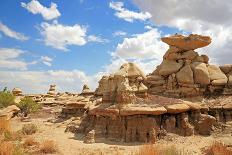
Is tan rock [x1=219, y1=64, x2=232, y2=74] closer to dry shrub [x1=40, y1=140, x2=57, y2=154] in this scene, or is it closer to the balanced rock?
dry shrub [x1=40, y1=140, x2=57, y2=154]

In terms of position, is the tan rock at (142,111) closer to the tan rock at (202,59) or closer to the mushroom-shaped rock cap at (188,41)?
the tan rock at (202,59)

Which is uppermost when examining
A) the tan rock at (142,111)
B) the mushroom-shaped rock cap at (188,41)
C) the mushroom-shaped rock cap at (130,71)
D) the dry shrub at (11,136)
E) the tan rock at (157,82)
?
the mushroom-shaped rock cap at (188,41)

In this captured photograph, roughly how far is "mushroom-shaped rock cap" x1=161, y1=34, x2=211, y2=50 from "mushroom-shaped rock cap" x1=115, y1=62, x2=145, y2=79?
6537 mm

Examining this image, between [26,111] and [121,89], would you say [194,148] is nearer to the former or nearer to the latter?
[121,89]

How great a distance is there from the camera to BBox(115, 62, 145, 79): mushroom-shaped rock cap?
2164cm

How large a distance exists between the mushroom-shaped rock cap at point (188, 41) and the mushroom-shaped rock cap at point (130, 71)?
257 inches

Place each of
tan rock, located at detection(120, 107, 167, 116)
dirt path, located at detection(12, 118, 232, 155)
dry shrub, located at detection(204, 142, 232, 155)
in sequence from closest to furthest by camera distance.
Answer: dry shrub, located at detection(204, 142, 232, 155) < dirt path, located at detection(12, 118, 232, 155) < tan rock, located at detection(120, 107, 167, 116)

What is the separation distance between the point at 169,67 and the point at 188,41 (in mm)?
2925

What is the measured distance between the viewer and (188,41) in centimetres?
2739

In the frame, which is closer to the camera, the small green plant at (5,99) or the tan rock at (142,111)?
the tan rock at (142,111)

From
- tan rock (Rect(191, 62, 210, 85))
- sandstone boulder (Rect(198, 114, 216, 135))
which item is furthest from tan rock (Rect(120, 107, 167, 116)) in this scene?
tan rock (Rect(191, 62, 210, 85))

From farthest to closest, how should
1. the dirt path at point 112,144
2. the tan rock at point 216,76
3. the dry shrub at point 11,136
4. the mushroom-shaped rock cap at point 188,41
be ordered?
the mushroom-shaped rock cap at point 188,41 → the tan rock at point 216,76 → the dry shrub at point 11,136 → the dirt path at point 112,144

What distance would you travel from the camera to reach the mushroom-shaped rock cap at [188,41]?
27.3 metres

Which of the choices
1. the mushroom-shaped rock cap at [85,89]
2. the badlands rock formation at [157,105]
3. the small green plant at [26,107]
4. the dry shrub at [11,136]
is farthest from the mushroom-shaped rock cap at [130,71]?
the mushroom-shaped rock cap at [85,89]
